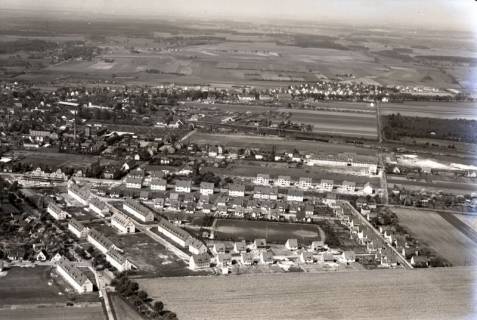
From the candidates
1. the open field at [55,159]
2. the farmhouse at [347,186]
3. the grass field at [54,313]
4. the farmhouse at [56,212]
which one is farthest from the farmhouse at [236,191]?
the grass field at [54,313]

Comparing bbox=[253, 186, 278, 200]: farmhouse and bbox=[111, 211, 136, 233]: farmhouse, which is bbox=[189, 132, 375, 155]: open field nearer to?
bbox=[253, 186, 278, 200]: farmhouse

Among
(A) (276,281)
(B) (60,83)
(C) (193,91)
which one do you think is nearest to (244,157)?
(A) (276,281)

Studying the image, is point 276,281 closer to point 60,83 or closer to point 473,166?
point 473,166

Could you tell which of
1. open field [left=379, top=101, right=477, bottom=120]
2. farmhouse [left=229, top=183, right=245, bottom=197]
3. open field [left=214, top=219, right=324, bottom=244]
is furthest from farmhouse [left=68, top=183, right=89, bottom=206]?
open field [left=379, top=101, right=477, bottom=120]

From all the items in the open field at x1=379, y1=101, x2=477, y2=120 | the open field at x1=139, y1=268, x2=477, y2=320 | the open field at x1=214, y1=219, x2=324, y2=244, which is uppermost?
the open field at x1=379, y1=101, x2=477, y2=120

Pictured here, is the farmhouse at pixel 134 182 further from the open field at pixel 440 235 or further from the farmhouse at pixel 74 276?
the open field at pixel 440 235

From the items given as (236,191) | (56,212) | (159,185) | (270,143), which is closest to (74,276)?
(56,212)

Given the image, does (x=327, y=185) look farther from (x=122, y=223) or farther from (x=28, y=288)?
(x=28, y=288)
